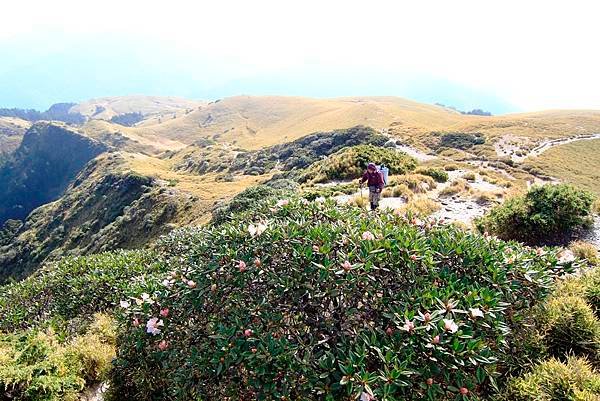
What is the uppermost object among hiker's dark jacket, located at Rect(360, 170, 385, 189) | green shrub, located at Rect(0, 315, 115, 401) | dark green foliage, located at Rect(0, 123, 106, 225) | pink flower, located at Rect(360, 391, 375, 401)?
pink flower, located at Rect(360, 391, 375, 401)

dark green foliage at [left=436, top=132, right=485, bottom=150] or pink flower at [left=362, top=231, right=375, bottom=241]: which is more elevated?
pink flower at [left=362, top=231, right=375, bottom=241]

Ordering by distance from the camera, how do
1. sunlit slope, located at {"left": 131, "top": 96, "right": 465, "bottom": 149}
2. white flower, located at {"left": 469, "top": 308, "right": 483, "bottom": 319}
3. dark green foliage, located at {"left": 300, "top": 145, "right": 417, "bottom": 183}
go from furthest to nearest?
1. sunlit slope, located at {"left": 131, "top": 96, "right": 465, "bottom": 149}
2. dark green foliage, located at {"left": 300, "top": 145, "right": 417, "bottom": 183}
3. white flower, located at {"left": 469, "top": 308, "right": 483, "bottom": 319}

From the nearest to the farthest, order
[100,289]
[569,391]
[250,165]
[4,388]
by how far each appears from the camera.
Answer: [569,391] < [4,388] < [100,289] < [250,165]

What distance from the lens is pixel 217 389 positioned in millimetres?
3883

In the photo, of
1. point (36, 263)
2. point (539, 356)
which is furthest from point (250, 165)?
point (539, 356)

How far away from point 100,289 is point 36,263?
211 feet

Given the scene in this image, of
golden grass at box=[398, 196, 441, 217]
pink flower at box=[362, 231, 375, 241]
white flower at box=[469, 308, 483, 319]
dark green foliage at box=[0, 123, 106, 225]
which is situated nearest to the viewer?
white flower at box=[469, 308, 483, 319]

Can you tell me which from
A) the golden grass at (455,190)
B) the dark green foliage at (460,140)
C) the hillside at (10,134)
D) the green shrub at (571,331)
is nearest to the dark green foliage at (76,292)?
the green shrub at (571,331)

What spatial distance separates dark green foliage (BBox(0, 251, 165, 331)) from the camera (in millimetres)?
7793

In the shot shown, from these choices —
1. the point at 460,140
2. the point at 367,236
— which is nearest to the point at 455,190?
the point at 367,236

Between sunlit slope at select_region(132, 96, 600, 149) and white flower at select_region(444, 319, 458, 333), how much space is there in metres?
63.7

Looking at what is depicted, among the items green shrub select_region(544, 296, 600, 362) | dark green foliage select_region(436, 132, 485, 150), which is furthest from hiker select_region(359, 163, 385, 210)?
dark green foliage select_region(436, 132, 485, 150)

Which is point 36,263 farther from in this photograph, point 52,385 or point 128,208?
point 52,385

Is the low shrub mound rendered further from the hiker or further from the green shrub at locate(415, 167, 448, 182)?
the green shrub at locate(415, 167, 448, 182)
